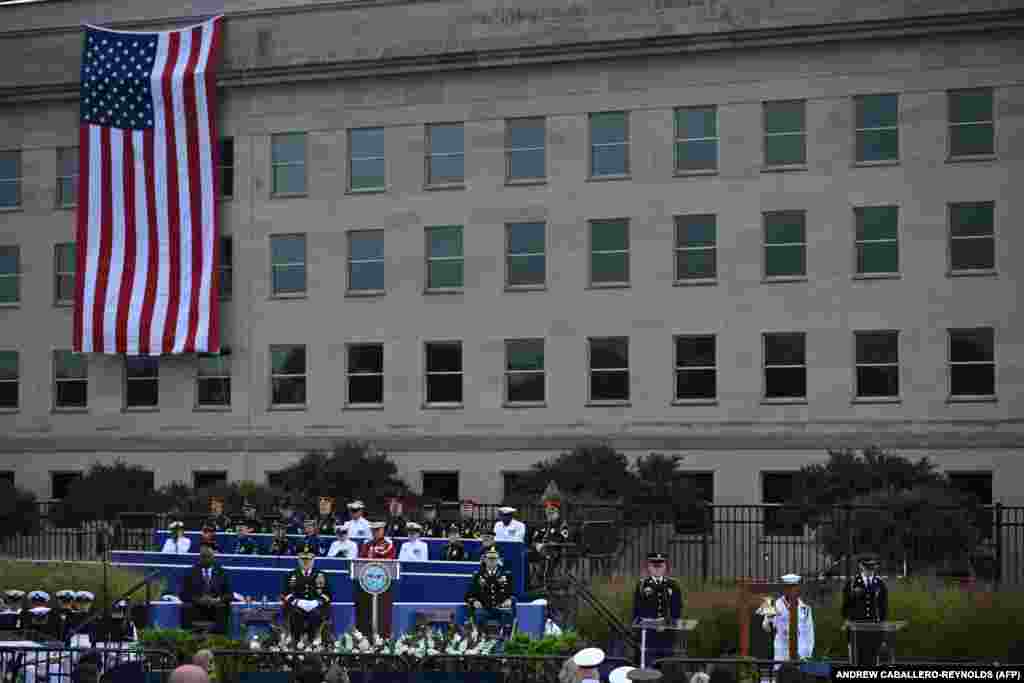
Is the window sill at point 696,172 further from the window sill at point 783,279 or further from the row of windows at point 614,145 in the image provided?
the window sill at point 783,279

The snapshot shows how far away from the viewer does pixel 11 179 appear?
55406 mm

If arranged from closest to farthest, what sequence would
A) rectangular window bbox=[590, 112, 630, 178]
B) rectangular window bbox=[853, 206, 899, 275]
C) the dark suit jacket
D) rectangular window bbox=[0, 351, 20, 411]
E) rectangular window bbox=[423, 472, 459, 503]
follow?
1. the dark suit jacket
2. rectangular window bbox=[853, 206, 899, 275]
3. rectangular window bbox=[590, 112, 630, 178]
4. rectangular window bbox=[423, 472, 459, 503]
5. rectangular window bbox=[0, 351, 20, 411]

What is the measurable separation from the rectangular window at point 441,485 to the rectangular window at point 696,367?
682 centimetres

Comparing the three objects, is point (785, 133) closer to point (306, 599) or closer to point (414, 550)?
point (414, 550)

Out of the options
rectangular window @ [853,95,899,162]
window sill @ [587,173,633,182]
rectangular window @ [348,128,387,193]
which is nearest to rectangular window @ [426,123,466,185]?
rectangular window @ [348,128,387,193]

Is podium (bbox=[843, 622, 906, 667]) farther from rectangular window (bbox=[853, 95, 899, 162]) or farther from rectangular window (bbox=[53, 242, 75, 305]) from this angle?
rectangular window (bbox=[53, 242, 75, 305])

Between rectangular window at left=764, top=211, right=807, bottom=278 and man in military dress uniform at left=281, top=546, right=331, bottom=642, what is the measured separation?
921 inches

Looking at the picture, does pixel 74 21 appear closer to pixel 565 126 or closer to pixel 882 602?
pixel 565 126

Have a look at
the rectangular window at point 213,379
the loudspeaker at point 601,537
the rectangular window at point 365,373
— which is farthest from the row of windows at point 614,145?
the loudspeaker at point 601,537

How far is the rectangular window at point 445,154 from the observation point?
50625 mm

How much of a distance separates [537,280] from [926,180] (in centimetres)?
1087

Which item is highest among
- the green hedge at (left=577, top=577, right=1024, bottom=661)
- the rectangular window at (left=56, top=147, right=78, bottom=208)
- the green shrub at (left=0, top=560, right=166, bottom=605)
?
the rectangular window at (left=56, top=147, right=78, bottom=208)

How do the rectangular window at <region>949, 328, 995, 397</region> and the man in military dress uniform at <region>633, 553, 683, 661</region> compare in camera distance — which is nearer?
the man in military dress uniform at <region>633, 553, 683, 661</region>

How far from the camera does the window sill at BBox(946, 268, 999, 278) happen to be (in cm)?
4622
